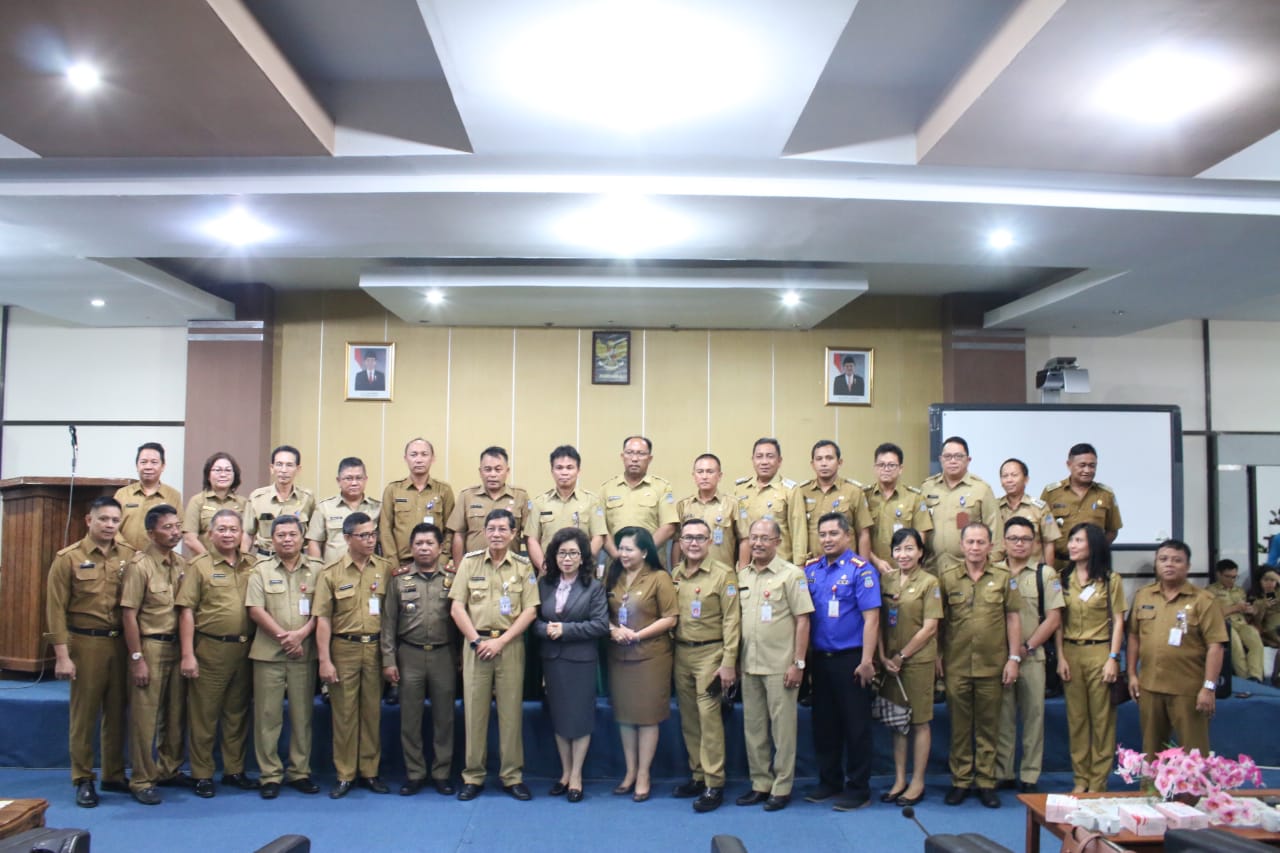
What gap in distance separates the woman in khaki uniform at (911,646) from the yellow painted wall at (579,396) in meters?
3.56

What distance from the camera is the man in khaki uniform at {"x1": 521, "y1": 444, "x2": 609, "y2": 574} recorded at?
530 cm

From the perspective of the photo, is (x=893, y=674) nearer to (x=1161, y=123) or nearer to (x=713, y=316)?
(x=1161, y=123)

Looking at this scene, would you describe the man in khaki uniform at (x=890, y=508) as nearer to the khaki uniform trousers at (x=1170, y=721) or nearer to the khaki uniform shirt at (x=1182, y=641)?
the khaki uniform shirt at (x=1182, y=641)

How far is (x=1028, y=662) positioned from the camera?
480 centimetres

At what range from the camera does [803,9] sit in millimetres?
2967

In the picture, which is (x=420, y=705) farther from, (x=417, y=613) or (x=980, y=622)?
(x=980, y=622)

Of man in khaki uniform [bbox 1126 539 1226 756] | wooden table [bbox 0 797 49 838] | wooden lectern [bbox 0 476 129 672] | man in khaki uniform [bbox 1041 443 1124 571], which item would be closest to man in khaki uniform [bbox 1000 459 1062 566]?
man in khaki uniform [bbox 1041 443 1124 571]

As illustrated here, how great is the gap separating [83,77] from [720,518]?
396 centimetres

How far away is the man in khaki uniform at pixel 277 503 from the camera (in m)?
5.50

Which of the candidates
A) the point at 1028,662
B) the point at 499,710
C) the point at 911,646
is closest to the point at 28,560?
the point at 499,710

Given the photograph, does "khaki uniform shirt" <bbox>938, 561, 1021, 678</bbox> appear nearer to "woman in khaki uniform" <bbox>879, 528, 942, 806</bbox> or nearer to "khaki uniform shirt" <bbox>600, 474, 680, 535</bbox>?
"woman in khaki uniform" <bbox>879, 528, 942, 806</bbox>

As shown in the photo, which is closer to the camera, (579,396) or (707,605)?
(707,605)

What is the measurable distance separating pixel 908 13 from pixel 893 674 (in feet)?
10.9

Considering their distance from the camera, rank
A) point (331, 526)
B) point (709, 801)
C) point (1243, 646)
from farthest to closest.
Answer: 1. point (1243, 646)
2. point (331, 526)
3. point (709, 801)
